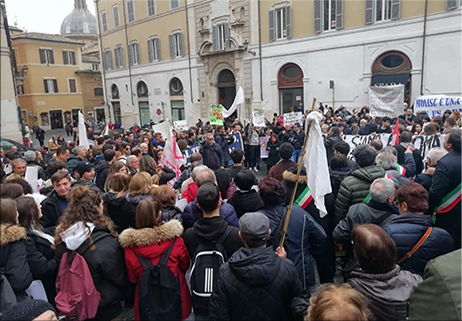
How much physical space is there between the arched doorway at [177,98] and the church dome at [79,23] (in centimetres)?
3930

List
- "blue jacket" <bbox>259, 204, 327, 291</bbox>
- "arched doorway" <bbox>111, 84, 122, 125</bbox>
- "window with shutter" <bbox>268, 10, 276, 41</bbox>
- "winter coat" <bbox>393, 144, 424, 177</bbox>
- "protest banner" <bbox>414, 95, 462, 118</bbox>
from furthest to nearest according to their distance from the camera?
"arched doorway" <bbox>111, 84, 122, 125</bbox>
"window with shutter" <bbox>268, 10, 276, 41</bbox>
"protest banner" <bbox>414, 95, 462, 118</bbox>
"winter coat" <bbox>393, 144, 424, 177</bbox>
"blue jacket" <bbox>259, 204, 327, 291</bbox>

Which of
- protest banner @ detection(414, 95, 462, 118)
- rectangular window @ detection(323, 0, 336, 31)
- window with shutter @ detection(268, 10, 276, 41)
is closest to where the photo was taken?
protest banner @ detection(414, 95, 462, 118)

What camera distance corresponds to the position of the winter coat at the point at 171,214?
334cm

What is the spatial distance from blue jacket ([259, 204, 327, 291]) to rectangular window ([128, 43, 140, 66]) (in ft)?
105

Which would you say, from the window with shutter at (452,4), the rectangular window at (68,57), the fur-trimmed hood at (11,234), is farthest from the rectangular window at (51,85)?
the fur-trimmed hood at (11,234)

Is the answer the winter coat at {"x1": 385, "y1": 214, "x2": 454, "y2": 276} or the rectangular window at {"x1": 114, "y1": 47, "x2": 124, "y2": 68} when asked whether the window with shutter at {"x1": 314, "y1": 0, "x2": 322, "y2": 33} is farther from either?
the rectangular window at {"x1": 114, "y1": 47, "x2": 124, "y2": 68}

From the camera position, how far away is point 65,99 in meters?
43.6

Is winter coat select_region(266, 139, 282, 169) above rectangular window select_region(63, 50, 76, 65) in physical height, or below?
below

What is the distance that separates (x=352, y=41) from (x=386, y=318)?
1952 centimetres

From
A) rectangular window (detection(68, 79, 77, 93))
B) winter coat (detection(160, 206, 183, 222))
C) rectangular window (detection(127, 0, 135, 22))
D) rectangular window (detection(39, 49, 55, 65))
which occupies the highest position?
rectangular window (detection(127, 0, 135, 22))

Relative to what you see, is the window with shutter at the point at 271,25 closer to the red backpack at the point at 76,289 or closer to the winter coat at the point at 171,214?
the winter coat at the point at 171,214

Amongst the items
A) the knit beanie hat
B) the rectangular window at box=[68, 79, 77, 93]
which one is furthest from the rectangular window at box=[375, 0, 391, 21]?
the rectangular window at box=[68, 79, 77, 93]

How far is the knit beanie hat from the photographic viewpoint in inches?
73.7

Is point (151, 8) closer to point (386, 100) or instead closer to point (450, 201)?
point (386, 100)
